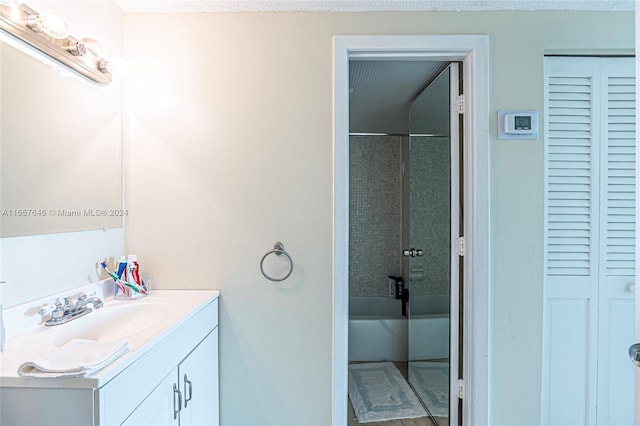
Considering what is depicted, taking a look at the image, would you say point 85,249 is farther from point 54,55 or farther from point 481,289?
point 481,289

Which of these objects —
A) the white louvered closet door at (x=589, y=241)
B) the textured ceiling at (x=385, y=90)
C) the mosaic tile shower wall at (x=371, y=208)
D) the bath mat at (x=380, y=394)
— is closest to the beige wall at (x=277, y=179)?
the white louvered closet door at (x=589, y=241)

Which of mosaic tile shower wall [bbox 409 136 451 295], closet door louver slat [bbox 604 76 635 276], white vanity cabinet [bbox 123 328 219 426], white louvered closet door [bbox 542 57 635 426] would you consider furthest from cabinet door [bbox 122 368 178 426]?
closet door louver slat [bbox 604 76 635 276]

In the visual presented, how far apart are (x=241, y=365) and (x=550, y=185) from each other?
186cm

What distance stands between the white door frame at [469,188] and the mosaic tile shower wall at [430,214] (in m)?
0.27

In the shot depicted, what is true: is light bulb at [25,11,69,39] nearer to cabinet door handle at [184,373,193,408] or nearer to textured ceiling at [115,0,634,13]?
textured ceiling at [115,0,634,13]

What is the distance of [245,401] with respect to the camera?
1.71 metres

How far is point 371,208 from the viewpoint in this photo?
3.53 metres

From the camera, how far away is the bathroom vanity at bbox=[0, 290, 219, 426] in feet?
2.79

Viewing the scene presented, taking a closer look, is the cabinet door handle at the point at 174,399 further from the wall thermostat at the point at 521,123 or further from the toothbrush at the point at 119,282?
the wall thermostat at the point at 521,123

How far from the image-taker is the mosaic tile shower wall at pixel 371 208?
3.52m

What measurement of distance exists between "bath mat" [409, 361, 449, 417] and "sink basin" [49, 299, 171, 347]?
5.30ft

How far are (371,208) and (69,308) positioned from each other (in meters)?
2.75

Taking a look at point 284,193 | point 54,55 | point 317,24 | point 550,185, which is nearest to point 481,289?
point 550,185

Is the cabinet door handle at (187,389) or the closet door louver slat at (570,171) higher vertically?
the closet door louver slat at (570,171)
